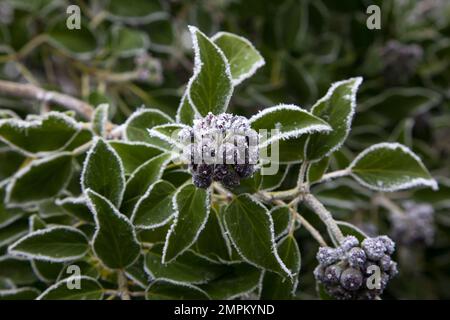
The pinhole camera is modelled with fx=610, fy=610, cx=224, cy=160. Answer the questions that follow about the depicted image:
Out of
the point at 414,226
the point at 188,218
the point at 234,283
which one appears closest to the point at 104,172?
the point at 188,218

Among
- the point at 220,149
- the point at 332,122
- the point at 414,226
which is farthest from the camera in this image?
the point at 414,226

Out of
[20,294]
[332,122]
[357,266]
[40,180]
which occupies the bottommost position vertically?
[20,294]

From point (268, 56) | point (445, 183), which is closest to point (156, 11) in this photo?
point (268, 56)

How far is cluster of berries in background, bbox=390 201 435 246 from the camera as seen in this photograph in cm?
147

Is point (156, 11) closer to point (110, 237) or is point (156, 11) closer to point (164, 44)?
point (164, 44)

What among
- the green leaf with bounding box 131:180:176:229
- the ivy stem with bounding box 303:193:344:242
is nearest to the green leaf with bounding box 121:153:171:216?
the green leaf with bounding box 131:180:176:229

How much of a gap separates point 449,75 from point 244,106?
612mm

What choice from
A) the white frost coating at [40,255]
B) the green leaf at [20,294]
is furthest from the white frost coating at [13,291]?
the white frost coating at [40,255]

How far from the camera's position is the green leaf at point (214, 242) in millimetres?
1006

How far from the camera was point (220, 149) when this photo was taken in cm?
80

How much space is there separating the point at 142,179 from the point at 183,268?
0.17 meters

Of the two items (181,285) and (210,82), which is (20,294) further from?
(210,82)

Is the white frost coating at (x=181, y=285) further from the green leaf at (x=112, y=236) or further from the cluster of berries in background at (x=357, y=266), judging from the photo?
the cluster of berries in background at (x=357, y=266)

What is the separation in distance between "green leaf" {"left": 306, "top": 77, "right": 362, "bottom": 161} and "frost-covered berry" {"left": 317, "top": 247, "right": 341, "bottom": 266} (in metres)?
0.16
